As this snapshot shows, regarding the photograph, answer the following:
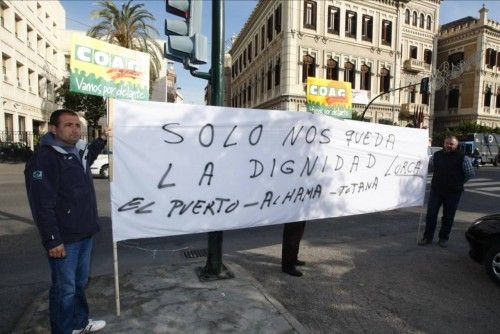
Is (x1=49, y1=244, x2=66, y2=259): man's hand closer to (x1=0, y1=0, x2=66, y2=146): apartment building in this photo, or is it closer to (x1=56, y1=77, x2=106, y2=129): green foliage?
(x1=0, y1=0, x2=66, y2=146): apartment building

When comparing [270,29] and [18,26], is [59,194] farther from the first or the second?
[270,29]

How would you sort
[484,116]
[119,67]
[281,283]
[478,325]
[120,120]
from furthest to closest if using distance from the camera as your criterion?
[484,116] → [119,67] → [281,283] → [478,325] → [120,120]

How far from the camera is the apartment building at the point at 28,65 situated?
74.7 ft

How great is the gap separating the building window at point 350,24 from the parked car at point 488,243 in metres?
27.2

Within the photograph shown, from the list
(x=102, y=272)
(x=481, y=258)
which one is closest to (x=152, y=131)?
(x=102, y=272)

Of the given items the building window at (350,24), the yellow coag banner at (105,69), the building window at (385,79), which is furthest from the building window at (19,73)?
the building window at (385,79)

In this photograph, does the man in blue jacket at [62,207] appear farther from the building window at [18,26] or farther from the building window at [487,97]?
the building window at [487,97]

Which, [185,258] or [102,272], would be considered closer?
[102,272]

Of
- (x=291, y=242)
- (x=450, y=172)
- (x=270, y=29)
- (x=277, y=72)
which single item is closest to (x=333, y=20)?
(x=270, y=29)

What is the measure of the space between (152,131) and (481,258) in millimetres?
4287

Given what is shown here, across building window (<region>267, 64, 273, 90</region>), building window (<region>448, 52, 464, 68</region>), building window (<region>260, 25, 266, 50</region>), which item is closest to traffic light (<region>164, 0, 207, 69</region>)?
building window (<region>267, 64, 273, 90</region>)

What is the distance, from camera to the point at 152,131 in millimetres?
3369

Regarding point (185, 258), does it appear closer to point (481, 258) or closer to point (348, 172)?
point (348, 172)

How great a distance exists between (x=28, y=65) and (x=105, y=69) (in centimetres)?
2239
